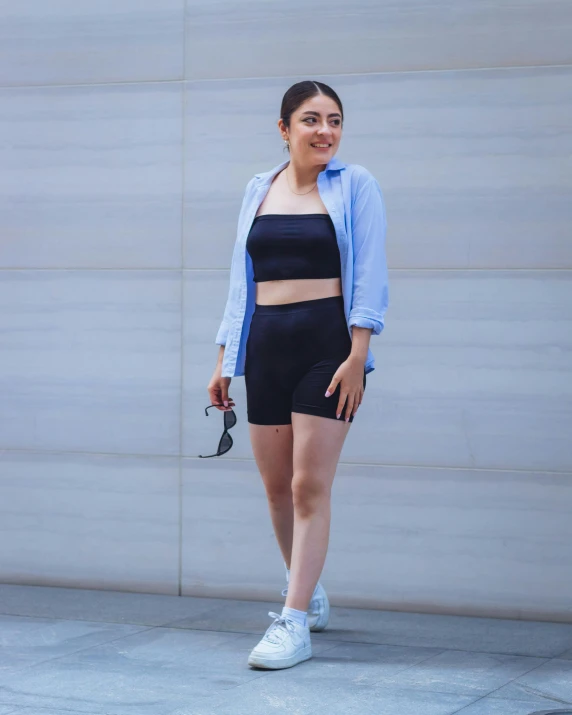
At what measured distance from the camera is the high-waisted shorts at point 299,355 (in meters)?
3.56

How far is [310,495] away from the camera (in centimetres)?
359

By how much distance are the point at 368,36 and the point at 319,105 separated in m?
0.85

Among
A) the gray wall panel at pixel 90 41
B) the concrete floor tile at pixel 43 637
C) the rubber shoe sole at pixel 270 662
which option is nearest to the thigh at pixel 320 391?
the rubber shoe sole at pixel 270 662

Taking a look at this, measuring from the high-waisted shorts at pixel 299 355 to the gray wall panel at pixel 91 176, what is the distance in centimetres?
106

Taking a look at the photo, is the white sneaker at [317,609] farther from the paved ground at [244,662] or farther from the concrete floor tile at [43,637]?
the concrete floor tile at [43,637]

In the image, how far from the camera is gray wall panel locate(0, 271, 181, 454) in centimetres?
459

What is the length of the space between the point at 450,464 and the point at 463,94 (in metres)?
1.39

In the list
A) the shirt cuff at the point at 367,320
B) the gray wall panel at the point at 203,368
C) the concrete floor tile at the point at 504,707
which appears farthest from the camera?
the gray wall panel at the point at 203,368

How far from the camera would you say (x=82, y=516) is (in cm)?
471

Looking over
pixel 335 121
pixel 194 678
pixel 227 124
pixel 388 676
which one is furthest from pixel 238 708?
pixel 227 124

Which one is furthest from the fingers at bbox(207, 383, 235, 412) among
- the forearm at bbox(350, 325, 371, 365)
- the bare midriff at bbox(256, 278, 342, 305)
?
the forearm at bbox(350, 325, 371, 365)

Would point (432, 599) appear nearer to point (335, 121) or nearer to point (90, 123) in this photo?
point (335, 121)

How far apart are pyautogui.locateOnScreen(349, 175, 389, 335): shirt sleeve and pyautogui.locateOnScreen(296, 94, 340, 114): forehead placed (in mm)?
259

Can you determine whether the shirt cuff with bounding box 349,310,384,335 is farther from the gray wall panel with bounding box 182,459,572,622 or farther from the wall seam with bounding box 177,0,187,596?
the wall seam with bounding box 177,0,187,596
